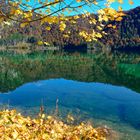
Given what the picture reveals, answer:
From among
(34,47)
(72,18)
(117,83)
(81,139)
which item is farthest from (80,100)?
(34,47)

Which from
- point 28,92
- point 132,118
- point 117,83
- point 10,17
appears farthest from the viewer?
point 117,83

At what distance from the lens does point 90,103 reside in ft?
82.4

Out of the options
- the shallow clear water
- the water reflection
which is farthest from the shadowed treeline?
the shallow clear water

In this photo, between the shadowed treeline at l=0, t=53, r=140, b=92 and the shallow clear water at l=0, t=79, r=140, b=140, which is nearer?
the shallow clear water at l=0, t=79, r=140, b=140

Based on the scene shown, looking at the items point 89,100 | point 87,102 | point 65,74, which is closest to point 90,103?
point 87,102

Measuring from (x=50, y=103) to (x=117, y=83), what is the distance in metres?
16.2

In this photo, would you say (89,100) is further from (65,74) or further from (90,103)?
(65,74)

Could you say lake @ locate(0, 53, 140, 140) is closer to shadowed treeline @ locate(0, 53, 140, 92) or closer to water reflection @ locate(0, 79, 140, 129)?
water reflection @ locate(0, 79, 140, 129)

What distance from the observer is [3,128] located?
7398 millimetres

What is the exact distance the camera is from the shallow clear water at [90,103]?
62.0 feet

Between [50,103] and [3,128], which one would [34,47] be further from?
[3,128]

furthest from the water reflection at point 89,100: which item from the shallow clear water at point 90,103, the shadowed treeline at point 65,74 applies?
the shadowed treeline at point 65,74

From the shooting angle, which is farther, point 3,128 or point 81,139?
point 81,139

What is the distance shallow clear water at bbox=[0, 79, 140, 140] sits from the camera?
1891 cm
